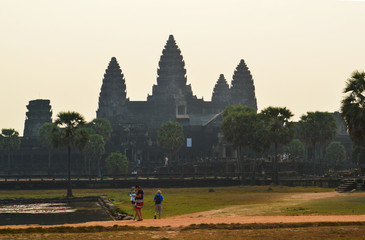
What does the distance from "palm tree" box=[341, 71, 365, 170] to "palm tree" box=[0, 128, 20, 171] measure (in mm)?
115847

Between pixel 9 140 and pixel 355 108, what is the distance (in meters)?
117

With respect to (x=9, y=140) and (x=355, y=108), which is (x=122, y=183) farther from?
(x=9, y=140)

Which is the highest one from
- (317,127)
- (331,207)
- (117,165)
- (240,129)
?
(317,127)

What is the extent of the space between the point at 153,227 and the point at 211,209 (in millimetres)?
17554

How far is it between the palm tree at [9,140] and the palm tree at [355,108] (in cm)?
11585

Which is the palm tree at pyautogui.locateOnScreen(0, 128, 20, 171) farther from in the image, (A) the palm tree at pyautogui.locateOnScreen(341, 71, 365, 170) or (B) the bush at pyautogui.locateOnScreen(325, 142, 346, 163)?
(A) the palm tree at pyautogui.locateOnScreen(341, 71, 365, 170)

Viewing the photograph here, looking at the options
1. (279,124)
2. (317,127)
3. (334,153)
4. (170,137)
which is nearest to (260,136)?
(279,124)

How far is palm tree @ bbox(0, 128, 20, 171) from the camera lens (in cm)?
16150

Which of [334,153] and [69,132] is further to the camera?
[334,153]

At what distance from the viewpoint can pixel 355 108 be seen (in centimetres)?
5628

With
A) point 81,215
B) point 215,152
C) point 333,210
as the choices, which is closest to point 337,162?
point 215,152

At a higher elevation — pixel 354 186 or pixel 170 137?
pixel 170 137

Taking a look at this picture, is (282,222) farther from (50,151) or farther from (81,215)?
(50,151)

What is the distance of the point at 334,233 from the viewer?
3366 centimetres
